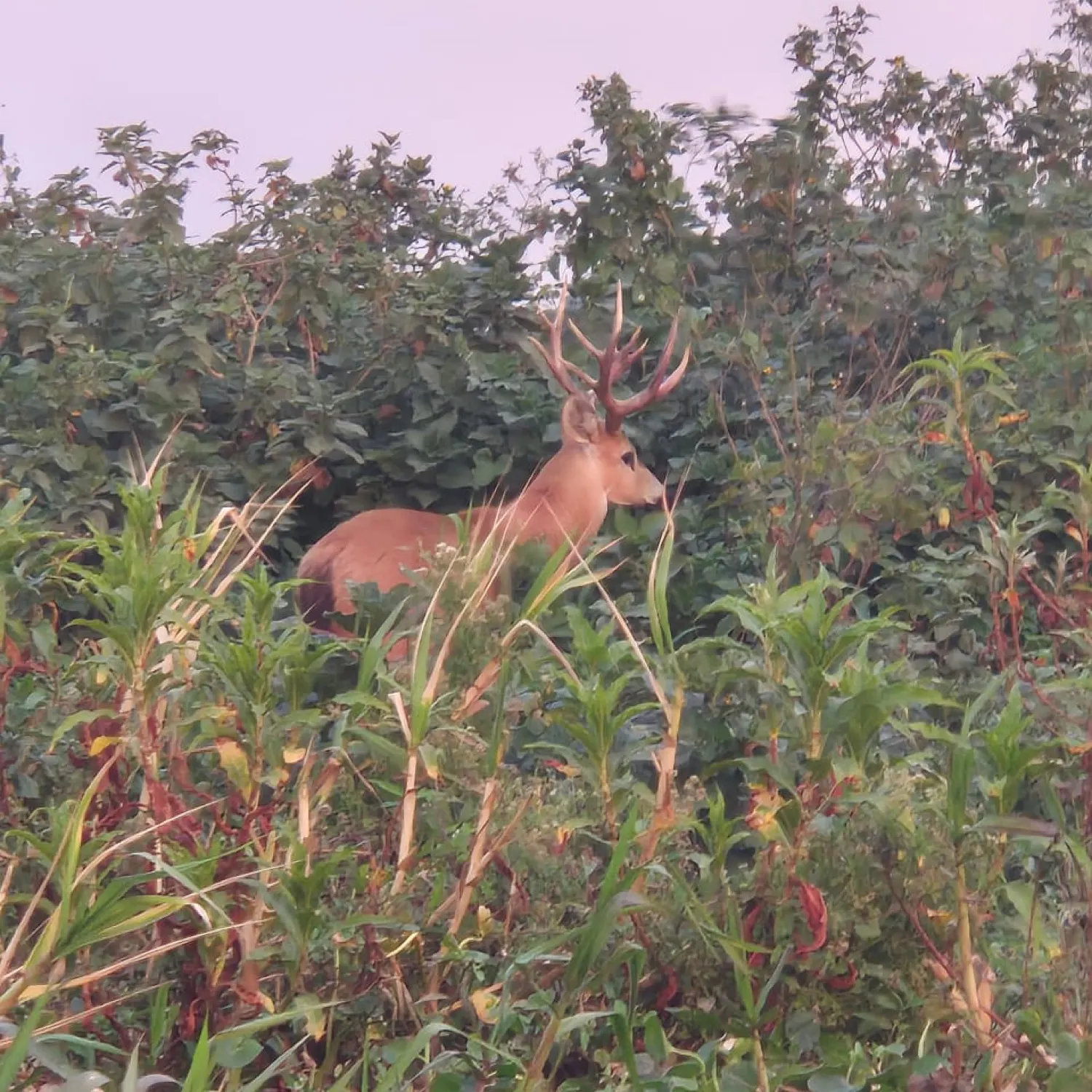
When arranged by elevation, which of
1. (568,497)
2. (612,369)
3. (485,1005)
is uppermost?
(612,369)

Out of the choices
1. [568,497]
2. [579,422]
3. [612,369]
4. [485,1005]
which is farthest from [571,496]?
[485,1005]

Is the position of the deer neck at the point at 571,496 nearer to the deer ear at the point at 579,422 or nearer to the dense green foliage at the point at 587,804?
the deer ear at the point at 579,422

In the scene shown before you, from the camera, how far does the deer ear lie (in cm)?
654

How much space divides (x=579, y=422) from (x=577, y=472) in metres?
0.20

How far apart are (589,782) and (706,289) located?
467cm

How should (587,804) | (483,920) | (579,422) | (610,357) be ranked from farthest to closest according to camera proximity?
(579,422), (610,357), (587,804), (483,920)

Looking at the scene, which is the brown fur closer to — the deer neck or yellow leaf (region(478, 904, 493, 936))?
the deer neck

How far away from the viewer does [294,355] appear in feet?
23.9

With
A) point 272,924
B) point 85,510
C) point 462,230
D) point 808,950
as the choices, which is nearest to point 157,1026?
point 272,924

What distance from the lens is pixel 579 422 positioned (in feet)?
21.5

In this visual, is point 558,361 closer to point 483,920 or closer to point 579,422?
point 579,422

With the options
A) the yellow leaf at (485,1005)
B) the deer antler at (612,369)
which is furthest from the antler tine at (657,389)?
the yellow leaf at (485,1005)

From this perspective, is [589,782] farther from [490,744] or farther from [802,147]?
[802,147]

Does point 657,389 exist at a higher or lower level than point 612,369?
lower
